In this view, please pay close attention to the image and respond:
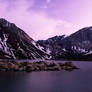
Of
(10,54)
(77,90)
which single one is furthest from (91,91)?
(10,54)

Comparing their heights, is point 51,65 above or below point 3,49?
below

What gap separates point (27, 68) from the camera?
69.8 metres

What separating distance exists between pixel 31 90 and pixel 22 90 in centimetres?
157

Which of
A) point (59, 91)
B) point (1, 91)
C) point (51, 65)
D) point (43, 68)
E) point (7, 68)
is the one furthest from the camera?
point (51, 65)

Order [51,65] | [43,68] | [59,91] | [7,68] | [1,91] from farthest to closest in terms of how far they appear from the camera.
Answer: [51,65] → [43,68] → [7,68] → [59,91] → [1,91]

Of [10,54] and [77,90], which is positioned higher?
[10,54]

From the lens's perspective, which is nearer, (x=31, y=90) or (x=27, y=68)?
(x=31, y=90)

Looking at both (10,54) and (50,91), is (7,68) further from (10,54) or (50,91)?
(10,54)

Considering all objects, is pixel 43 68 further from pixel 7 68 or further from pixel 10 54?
pixel 10 54

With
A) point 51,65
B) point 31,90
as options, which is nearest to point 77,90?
point 31,90

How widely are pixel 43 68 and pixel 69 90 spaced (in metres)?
42.4

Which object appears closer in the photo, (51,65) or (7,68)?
(7,68)

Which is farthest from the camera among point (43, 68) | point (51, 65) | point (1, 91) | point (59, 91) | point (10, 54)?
point (10, 54)

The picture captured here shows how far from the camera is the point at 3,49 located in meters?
200
